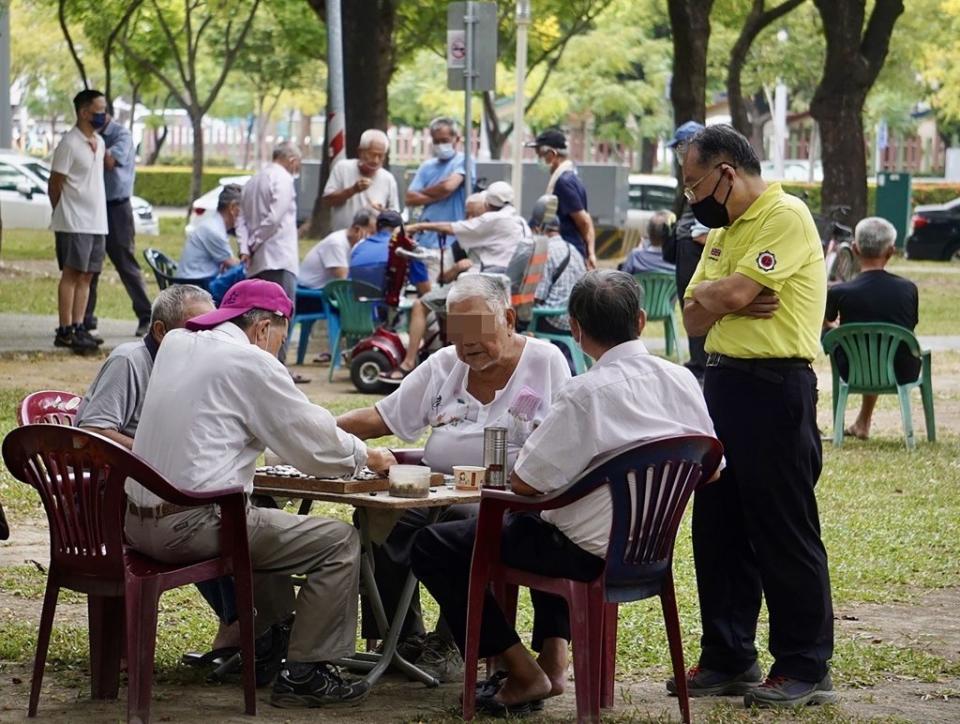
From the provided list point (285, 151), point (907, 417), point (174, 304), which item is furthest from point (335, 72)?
point (174, 304)

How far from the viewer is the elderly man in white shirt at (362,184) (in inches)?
596

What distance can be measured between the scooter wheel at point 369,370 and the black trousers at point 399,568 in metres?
7.36

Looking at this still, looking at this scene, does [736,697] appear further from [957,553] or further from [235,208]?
[235,208]

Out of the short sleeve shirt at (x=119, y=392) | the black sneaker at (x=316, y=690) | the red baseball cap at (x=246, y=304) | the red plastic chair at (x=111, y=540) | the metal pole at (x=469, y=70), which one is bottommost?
the black sneaker at (x=316, y=690)

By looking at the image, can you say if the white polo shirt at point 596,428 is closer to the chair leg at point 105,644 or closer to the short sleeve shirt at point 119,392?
the chair leg at point 105,644

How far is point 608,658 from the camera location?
5.71 metres

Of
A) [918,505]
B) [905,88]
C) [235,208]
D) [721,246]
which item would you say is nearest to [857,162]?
[235,208]

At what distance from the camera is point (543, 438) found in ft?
17.5

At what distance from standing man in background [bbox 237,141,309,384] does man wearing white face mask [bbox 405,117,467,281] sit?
1.77 m

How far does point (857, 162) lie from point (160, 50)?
19.1m

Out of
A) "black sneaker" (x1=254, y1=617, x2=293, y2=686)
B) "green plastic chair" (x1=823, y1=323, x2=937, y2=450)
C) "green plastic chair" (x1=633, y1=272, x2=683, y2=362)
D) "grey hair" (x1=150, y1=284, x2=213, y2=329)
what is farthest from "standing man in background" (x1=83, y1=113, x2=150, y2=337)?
"black sneaker" (x1=254, y1=617, x2=293, y2=686)

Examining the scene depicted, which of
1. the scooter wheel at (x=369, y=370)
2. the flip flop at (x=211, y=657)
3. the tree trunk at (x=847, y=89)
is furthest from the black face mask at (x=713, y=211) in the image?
the tree trunk at (x=847, y=89)

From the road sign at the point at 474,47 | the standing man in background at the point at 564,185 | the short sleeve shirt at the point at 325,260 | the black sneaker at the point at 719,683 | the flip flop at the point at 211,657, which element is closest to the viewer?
the black sneaker at the point at 719,683

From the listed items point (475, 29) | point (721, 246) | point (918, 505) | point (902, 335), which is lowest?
point (918, 505)
